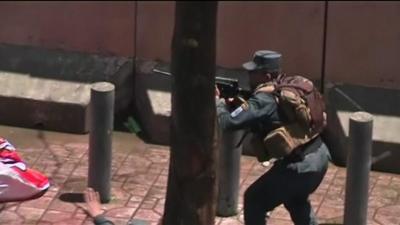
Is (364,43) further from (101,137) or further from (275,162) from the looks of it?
(275,162)

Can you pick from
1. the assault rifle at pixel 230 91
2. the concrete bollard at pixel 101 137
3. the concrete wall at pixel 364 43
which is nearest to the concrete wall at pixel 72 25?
the concrete wall at pixel 364 43

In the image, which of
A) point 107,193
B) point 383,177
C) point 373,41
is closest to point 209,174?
point 107,193

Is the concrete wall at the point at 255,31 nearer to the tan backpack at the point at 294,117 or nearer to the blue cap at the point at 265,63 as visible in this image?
the blue cap at the point at 265,63

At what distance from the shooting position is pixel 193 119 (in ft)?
20.0

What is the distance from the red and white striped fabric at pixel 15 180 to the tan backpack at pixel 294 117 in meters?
1.45

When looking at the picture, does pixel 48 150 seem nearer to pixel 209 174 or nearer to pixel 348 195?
pixel 348 195

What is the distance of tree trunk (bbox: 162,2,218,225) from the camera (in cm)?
589

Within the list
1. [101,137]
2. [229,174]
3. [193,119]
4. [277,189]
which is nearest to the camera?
[193,119]

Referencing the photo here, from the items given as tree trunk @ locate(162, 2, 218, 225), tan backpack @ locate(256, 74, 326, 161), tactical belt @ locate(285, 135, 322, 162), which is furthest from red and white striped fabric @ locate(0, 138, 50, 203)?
tactical belt @ locate(285, 135, 322, 162)

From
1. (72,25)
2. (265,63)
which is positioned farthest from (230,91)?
(72,25)

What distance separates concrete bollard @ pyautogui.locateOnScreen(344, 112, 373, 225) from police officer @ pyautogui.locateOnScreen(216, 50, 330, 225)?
46cm

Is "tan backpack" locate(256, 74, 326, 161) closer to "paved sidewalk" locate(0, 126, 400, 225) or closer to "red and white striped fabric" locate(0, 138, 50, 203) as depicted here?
"paved sidewalk" locate(0, 126, 400, 225)

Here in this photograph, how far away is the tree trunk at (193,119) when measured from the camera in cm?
589

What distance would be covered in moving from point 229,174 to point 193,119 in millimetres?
2111
